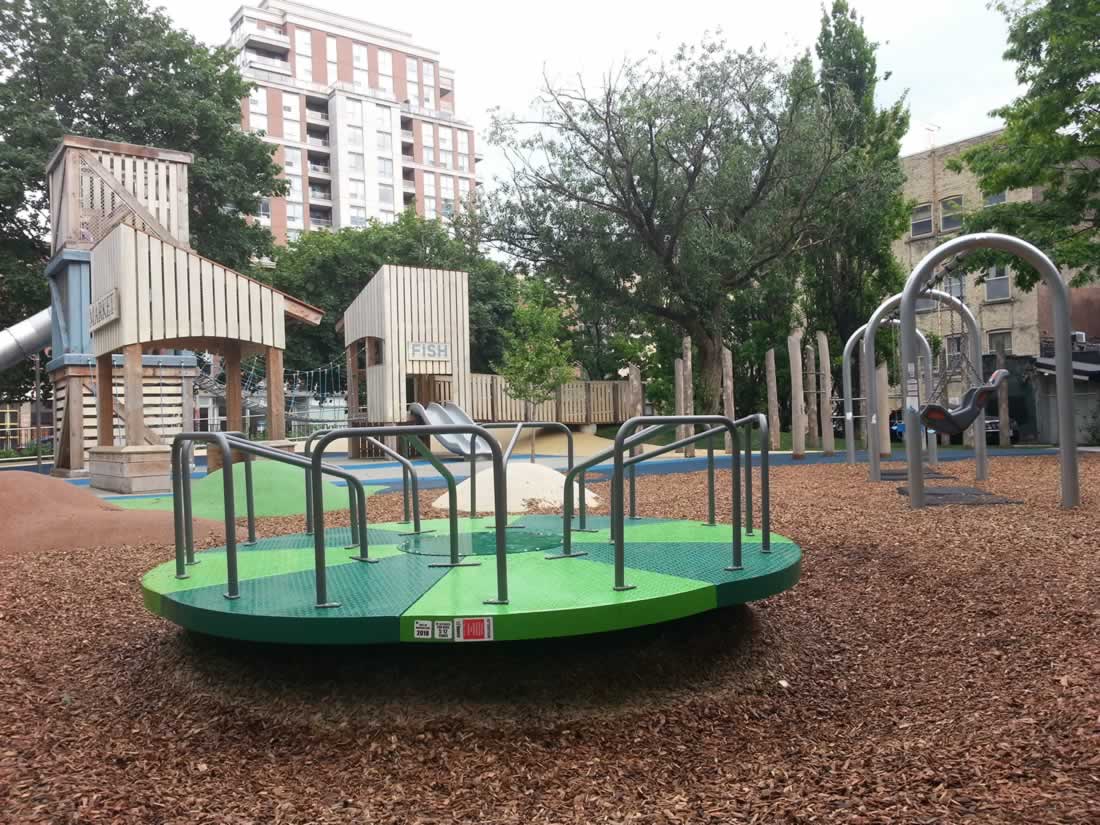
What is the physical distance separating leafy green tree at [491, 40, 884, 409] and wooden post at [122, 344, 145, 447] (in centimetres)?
1011

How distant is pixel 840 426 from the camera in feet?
79.2

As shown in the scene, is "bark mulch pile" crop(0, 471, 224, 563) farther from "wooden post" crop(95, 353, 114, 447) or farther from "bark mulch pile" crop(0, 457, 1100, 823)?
"wooden post" crop(95, 353, 114, 447)

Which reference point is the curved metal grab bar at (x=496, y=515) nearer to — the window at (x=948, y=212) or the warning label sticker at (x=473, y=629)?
the warning label sticker at (x=473, y=629)

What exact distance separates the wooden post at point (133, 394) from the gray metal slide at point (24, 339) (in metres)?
7.06

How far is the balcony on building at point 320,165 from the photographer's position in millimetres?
64619

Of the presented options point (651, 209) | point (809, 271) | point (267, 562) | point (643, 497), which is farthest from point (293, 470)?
point (809, 271)

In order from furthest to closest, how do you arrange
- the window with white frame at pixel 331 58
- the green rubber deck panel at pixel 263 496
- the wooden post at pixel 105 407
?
the window with white frame at pixel 331 58 < the wooden post at pixel 105 407 < the green rubber deck panel at pixel 263 496

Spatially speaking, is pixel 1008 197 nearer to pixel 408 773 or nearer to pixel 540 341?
pixel 540 341

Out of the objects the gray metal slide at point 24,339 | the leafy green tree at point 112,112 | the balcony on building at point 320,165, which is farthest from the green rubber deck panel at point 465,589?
the balcony on building at point 320,165

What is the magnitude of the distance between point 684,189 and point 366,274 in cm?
1965

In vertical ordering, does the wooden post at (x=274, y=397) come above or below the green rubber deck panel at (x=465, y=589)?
above

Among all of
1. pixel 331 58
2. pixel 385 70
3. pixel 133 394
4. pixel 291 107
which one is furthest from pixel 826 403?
pixel 385 70

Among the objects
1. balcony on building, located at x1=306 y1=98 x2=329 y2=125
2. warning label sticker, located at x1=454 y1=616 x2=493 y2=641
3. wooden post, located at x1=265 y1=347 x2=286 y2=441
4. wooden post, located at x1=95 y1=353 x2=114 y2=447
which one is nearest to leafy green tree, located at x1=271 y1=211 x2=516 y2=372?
wooden post, located at x1=95 y1=353 x2=114 y2=447

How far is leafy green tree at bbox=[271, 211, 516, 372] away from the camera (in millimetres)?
32469
